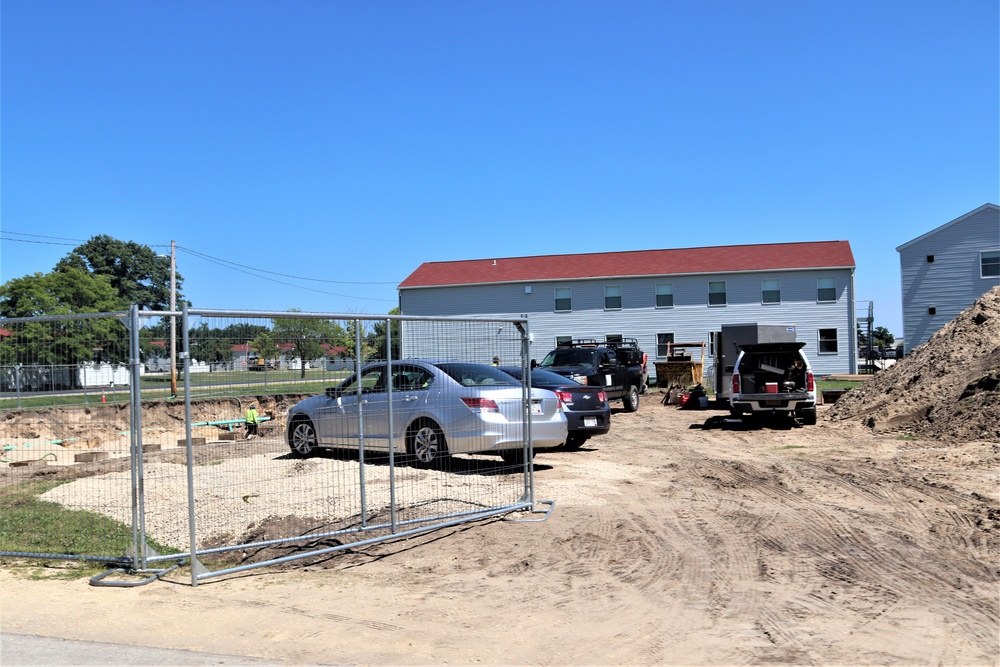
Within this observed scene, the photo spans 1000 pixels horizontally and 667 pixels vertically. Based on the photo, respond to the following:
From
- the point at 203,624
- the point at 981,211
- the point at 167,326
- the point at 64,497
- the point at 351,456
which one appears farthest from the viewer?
the point at 981,211

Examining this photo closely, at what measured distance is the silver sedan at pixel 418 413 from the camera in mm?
7672

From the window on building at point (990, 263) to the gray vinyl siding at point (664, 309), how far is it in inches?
212

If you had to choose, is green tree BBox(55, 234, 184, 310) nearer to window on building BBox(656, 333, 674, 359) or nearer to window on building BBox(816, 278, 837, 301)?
window on building BBox(656, 333, 674, 359)

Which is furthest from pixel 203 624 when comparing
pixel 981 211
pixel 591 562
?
pixel 981 211

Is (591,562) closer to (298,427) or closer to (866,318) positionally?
(298,427)

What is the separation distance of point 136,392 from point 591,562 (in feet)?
13.7

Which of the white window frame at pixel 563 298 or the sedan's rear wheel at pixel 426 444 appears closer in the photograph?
the sedan's rear wheel at pixel 426 444

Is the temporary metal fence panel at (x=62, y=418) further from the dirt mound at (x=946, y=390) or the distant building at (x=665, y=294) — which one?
the distant building at (x=665, y=294)

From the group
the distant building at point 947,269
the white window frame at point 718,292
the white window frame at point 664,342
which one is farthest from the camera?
the white window frame at point 664,342

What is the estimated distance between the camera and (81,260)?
6944cm

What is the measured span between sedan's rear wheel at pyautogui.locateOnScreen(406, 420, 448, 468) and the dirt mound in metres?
10.8

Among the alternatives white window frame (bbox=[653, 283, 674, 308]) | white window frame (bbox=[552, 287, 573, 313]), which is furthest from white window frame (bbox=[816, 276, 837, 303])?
white window frame (bbox=[552, 287, 573, 313])

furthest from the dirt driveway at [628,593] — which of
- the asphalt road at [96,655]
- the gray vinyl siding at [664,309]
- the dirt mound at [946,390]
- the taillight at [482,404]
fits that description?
the gray vinyl siding at [664,309]

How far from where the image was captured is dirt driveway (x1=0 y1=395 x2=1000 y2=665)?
4.87 m
